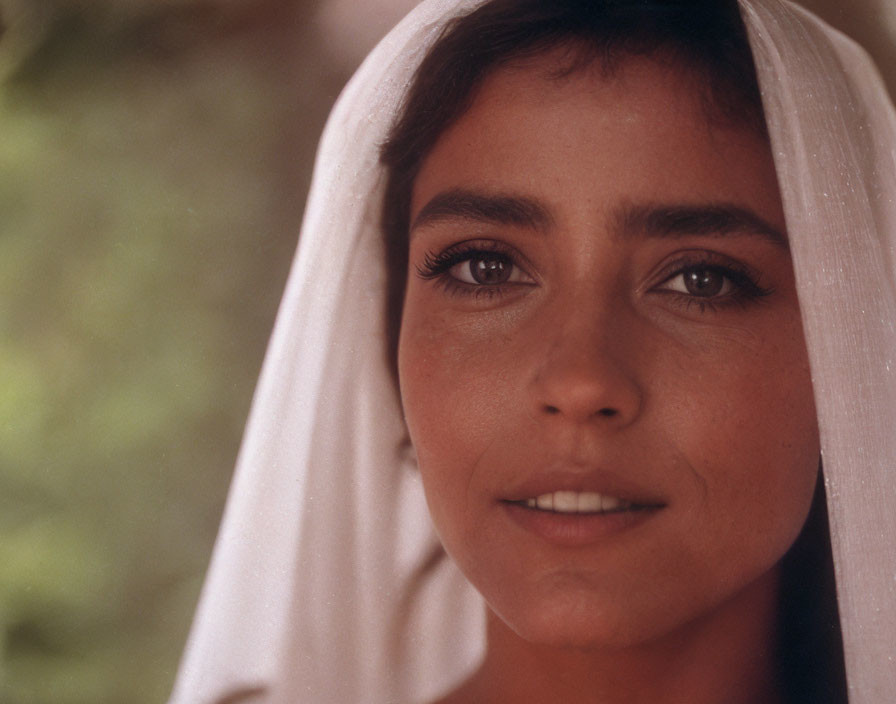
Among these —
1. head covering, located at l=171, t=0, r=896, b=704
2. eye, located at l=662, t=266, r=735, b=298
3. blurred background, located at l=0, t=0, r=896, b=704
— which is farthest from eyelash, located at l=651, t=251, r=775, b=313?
blurred background, located at l=0, t=0, r=896, b=704

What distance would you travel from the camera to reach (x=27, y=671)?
1104 millimetres

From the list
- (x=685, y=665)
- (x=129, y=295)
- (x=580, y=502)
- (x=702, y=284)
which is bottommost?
(x=685, y=665)

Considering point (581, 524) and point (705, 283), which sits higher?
point (705, 283)

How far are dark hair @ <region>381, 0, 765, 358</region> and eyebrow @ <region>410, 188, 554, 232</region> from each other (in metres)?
0.05

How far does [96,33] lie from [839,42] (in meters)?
0.79

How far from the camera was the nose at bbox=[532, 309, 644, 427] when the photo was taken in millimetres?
793

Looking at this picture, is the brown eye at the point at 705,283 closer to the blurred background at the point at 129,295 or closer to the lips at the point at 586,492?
the lips at the point at 586,492

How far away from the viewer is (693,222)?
819 millimetres

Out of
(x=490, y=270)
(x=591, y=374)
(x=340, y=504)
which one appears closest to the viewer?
(x=591, y=374)

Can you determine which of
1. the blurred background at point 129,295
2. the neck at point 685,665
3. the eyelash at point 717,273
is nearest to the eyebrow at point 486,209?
the eyelash at point 717,273

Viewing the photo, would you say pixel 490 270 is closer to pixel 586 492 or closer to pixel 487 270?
pixel 487 270

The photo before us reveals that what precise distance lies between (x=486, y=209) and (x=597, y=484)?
0.85 feet

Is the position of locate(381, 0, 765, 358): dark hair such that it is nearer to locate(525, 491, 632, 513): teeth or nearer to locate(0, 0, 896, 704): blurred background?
locate(0, 0, 896, 704): blurred background

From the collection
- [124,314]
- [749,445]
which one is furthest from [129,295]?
[749,445]
